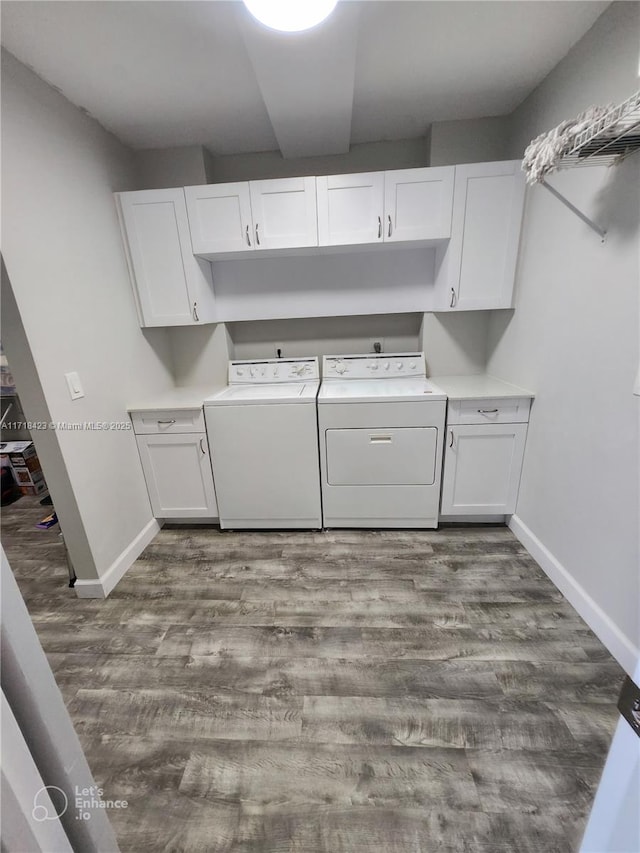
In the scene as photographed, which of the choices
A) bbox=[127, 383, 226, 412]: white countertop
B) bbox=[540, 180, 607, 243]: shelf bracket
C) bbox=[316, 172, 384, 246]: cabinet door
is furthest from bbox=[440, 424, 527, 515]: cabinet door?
bbox=[127, 383, 226, 412]: white countertop

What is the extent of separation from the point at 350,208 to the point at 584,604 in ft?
7.66

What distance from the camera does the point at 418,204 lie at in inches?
75.1

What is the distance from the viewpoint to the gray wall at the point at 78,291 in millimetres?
1376

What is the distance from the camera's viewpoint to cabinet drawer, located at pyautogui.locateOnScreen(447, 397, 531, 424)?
6.20 feet

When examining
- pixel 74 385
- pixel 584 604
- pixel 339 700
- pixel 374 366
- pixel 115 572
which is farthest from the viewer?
pixel 374 366

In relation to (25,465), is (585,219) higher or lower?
higher

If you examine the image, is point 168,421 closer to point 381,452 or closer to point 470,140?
point 381,452

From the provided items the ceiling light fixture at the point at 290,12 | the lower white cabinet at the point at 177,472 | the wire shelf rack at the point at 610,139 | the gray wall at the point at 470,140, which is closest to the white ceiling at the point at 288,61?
the gray wall at the point at 470,140

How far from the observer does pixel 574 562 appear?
1.56 m

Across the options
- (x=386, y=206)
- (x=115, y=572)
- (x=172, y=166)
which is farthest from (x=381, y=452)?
(x=172, y=166)

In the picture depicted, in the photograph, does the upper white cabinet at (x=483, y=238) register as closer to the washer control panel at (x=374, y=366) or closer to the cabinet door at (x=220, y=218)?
the washer control panel at (x=374, y=366)

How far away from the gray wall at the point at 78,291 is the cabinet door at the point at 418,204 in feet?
5.24

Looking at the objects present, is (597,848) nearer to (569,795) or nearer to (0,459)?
(569,795)

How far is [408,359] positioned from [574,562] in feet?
4.83
